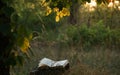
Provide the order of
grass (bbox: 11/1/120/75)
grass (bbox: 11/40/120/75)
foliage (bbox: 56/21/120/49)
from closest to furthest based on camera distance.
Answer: grass (bbox: 11/40/120/75) < grass (bbox: 11/1/120/75) < foliage (bbox: 56/21/120/49)

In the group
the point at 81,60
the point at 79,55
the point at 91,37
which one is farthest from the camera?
the point at 91,37

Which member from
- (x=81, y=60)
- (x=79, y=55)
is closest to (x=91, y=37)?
(x=79, y=55)

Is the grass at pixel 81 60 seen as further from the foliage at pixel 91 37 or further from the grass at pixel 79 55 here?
the foliage at pixel 91 37

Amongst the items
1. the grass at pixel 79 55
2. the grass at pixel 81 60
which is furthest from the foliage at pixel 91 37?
the grass at pixel 81 60

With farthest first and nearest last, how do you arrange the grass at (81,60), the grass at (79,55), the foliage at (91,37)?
the foliage at (91,37), the grass at (79,55), the grass at (81,60)

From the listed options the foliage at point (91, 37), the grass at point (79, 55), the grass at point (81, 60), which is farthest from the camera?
the foliage at point (91, 37)

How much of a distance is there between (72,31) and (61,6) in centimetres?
784

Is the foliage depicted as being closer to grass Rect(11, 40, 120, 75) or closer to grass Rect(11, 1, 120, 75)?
grass Rect(11, 1, 120, 75)

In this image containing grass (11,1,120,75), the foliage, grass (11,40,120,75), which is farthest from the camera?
the foliage

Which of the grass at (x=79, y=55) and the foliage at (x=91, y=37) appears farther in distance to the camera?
the foliage at (x=91, y=37)

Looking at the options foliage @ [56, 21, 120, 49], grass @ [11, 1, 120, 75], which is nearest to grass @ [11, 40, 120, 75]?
grass @ [11, 1, 120, 75]

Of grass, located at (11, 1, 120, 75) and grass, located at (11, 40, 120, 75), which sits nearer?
grass, located at (11, 40, 120, 75)

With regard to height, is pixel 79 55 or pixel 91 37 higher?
pixel 91 37

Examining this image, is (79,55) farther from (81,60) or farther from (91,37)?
(91,37)
